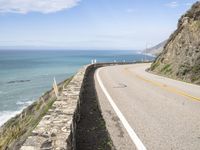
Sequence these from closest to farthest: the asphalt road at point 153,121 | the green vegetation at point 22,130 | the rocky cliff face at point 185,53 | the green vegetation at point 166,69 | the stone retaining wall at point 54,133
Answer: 1. the stone retaining wall at point 54,133
2. the asphalt road at point 153,121
3. the green vegetation at point 22,130
4. the rocky cliff face at point 185,53
5. the green vegetation at point 166,69

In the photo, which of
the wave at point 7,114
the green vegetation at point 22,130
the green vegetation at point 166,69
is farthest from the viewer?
the wave at point 7,114

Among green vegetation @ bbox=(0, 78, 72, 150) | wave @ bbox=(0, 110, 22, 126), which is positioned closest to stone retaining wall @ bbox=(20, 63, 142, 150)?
green vegetation @ bbox=(0, 78, 72, 150)

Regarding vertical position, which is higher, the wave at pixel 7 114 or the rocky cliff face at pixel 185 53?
the rocky cliff face at pixel 185 53

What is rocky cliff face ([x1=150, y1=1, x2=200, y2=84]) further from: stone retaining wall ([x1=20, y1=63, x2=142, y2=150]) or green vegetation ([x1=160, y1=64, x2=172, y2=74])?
stone retaining wall ([x1=20, y1=63, x2=142, y2=150])

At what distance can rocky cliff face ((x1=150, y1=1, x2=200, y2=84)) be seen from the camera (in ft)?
79.3

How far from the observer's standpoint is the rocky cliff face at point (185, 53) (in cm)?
2417

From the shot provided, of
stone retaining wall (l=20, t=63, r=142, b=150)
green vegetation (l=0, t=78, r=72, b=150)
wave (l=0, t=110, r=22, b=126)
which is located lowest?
wave (l=0, t=110, r=22, b=126)

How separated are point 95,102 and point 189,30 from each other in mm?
18864

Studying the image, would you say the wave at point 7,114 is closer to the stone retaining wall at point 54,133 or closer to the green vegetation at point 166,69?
the green vegetation at point 166,69

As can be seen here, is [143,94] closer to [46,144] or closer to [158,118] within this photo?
[158,118]

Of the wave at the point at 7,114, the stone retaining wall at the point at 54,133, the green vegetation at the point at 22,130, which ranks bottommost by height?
the wave at the point at 7,114

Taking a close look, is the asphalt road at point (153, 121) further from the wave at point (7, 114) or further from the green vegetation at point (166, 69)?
the wave at point (7, 114)

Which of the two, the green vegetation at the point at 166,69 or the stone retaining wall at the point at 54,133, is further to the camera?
the green vegetation at the point at 166,69

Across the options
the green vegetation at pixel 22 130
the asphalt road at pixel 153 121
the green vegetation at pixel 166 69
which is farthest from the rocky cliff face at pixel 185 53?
the green vegetation at pixel 22 130
